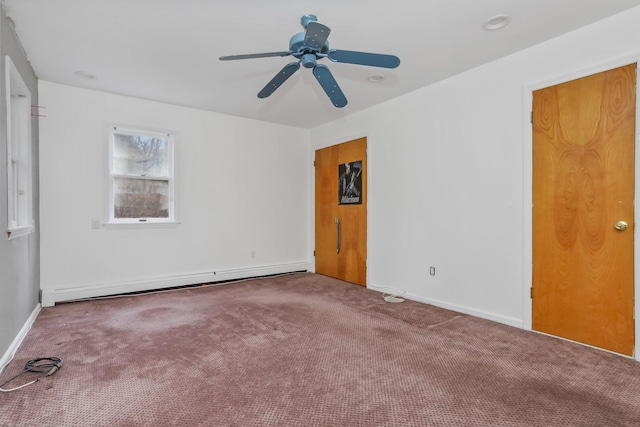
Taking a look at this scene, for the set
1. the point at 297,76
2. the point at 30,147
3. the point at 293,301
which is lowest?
the point at 293,301

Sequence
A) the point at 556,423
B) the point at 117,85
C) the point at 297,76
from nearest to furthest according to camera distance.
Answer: the point at 556,423
the point at 297,76
the point at 117,85

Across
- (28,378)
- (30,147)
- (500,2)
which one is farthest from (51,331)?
(500,2)

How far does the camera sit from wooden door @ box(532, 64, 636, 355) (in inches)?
99.3

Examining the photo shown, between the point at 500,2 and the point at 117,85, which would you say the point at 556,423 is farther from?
the point at 117,85

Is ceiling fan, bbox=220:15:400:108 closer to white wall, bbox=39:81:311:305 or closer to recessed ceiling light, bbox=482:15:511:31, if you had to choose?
recessed ceiling light, bbox=482:15:511:31

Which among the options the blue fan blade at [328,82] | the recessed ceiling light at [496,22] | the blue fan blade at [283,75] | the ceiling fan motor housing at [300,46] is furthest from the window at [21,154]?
the recessed ceiling light at [496,22]

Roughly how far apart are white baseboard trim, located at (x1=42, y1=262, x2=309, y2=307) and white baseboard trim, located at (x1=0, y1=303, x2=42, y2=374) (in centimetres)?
32

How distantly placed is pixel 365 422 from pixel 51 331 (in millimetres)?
2878

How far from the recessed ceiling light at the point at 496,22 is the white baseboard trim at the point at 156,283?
4232 millimetres

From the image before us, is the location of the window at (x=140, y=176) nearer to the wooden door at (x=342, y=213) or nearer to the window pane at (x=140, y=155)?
the window pane at (x=140, y=155)

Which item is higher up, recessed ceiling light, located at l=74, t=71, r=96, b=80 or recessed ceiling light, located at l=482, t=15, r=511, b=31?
recessed ceiling light, located at l=482, t=15, r=511, b=31

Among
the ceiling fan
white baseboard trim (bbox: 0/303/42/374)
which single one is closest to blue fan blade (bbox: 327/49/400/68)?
the ceiling fan

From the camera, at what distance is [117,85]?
3945 millimetres

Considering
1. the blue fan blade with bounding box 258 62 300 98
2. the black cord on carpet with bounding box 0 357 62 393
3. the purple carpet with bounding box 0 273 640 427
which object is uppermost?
the blue fan blade with bounding box 258 62 300 98
